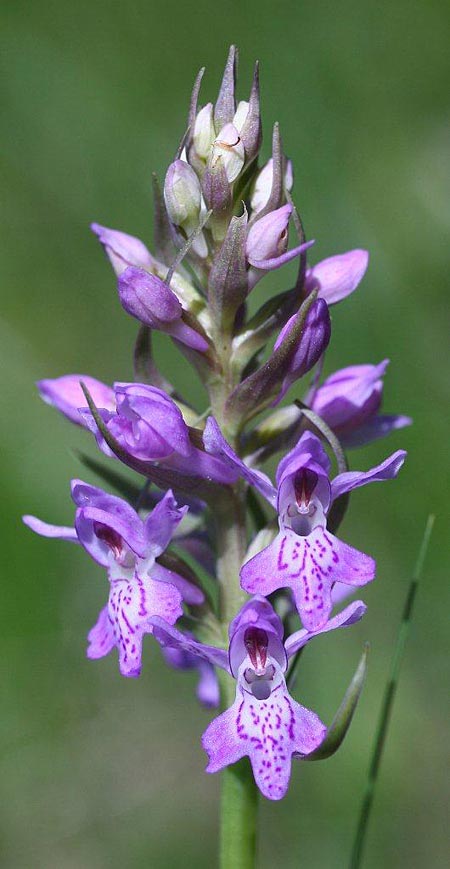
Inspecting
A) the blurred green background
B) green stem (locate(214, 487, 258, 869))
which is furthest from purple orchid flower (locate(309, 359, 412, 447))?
the blurred green background

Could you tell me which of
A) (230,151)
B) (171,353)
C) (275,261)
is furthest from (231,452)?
(171,353)

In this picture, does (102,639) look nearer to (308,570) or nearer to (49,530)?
(49,530)

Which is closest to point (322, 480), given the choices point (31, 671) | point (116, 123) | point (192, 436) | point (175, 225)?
point (192, 436)

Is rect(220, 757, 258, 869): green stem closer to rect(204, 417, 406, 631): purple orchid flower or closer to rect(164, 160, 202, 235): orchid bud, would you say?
rect(204, 417, 406, 631): purple orchid flower

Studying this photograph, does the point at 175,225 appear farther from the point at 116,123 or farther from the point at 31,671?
the point at 116,123

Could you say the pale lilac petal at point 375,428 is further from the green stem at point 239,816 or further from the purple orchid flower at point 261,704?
the green stem at point 239,816

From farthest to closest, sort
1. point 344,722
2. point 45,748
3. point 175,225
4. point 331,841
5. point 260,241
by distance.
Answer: point 45,748 → point 331,841 → point 175,225 → point 260,241 → point 344,722
